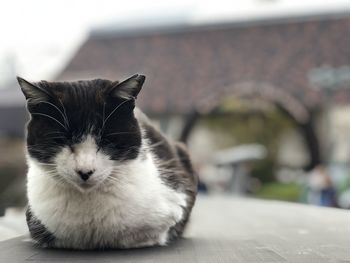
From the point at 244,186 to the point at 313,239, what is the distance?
369 inches

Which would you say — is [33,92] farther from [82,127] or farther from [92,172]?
[92,172]

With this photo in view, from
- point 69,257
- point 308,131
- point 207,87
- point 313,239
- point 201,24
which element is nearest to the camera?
point 69,257

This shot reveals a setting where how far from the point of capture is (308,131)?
13086 millimetres

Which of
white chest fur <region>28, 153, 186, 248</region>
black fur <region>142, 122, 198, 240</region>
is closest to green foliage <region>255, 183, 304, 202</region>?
black fur <region>142, 122, 198, 240</region>

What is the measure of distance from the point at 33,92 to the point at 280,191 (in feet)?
35.4

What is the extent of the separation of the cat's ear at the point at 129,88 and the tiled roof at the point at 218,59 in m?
11.6

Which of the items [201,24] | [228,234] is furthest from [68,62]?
[228,234]

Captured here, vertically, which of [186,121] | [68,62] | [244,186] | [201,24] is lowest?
[244,186]

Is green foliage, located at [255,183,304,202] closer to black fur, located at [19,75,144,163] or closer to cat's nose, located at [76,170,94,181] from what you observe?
black fur, located at [19,75,144,163]

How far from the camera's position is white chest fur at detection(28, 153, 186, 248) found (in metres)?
1.99

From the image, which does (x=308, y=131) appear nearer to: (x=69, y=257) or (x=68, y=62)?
(x=68, y=62)

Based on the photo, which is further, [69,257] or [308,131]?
[308,131]

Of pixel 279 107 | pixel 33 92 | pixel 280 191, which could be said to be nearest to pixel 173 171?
pixel 33 92

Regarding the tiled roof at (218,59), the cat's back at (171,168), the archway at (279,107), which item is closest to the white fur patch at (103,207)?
the cat's back at (171,168)
